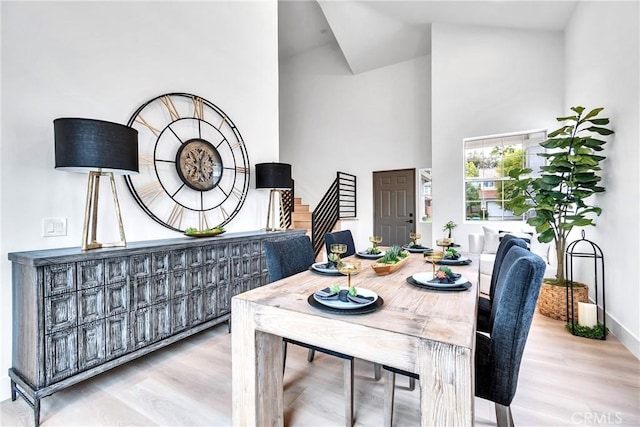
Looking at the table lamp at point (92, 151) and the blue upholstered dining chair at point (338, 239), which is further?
the blue upholstered dining chair at point (338, 239)

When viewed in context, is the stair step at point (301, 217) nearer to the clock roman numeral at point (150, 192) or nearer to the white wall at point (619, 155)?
the clock roman numeral at point (150, 192)

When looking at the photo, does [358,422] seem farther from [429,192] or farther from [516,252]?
[429,192]

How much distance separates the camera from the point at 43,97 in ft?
6.31

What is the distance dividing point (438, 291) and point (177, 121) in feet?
8.63

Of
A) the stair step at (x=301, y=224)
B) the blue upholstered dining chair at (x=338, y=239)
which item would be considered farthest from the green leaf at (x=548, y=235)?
the stair step at (x=301, y=224)

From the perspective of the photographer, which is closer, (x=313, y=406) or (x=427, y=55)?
(x=313, y=406)

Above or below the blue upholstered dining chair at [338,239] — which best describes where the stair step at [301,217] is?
above

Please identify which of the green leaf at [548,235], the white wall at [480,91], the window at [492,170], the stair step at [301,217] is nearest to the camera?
the green leaf at [548,235]

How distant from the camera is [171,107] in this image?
2.71 meters

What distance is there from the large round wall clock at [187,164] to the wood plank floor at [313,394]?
1243 millimetres

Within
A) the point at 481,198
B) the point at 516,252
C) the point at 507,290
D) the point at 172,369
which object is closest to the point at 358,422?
the point at 507,290

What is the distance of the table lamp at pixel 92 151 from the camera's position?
1.77 m

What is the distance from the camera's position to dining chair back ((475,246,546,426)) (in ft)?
3.50
